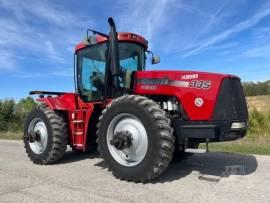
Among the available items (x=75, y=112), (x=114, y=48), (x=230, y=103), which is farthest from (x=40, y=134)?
(x=230, y=103)

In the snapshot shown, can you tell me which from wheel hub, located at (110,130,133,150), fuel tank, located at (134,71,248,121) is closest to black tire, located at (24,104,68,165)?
wheel hub, located at (110,130,133,150)

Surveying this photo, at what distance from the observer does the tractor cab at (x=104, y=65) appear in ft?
24.0

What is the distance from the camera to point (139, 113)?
19.7 ft

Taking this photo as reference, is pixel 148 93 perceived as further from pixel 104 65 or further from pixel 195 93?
pixel 104 65

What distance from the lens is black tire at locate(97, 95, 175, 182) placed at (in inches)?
224

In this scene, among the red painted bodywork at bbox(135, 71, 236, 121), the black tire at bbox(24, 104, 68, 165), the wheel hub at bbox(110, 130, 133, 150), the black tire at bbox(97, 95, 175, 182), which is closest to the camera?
the black tire at bbox(97, 95, 175, 182)

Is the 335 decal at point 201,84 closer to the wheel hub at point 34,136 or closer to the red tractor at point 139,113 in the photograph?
the red tractor at point 139,113

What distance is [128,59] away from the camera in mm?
7762

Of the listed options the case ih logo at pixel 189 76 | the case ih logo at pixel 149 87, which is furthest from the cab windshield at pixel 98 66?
the case ih logo at pixel 189 76

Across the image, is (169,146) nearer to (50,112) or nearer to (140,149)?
(140,149)

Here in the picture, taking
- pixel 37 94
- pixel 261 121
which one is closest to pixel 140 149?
pixel 37 94

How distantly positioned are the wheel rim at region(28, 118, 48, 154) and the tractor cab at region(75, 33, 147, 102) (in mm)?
1149

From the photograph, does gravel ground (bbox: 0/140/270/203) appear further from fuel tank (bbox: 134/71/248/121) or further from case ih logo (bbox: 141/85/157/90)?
case ih logo (bbox: 141/85/157/90)

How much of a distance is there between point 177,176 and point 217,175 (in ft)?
2.41
